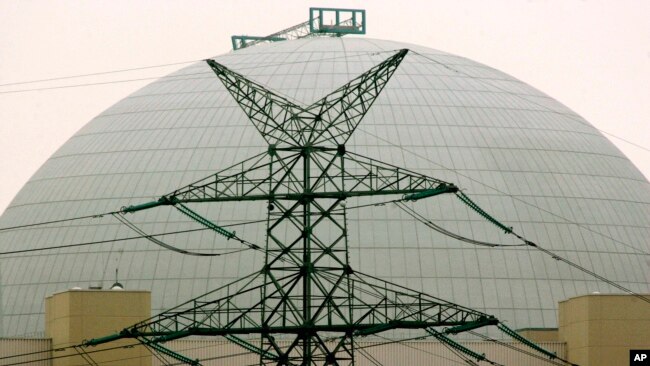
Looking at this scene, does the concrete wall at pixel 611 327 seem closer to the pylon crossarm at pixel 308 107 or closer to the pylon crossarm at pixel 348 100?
the pylon crossarm at pixel 348 100

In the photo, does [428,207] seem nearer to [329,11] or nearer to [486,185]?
[486,185]

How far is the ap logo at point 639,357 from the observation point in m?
79.4

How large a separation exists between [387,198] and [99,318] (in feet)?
61.5

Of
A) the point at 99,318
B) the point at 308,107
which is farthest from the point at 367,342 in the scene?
the point at 308,107

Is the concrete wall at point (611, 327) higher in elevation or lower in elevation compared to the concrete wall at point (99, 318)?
lower

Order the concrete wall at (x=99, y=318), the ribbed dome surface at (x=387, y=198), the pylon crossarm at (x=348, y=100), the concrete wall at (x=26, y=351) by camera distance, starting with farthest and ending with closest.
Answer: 1. the ribbed dome surface at (x=387, y=198)
2. the concrete wall at (x=99, y=318)
3. the concrete wall at (x=26, y=351)
4. the pylon crossarm at (x=348, y=100)

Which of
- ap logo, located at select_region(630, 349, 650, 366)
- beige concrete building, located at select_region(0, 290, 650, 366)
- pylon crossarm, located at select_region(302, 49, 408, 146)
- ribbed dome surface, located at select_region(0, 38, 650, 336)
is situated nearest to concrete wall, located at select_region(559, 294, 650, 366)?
beige concrete building, located at select_region(0, 290, 650, 366)

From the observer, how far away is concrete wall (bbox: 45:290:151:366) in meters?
77.2

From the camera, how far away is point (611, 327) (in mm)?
79938

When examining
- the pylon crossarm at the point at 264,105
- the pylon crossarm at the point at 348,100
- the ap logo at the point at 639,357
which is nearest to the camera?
the pylon crossarm at the point at 348,100

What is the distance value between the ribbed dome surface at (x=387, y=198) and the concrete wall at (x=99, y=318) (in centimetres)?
973

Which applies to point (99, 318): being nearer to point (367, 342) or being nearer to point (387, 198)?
point (367, 342)

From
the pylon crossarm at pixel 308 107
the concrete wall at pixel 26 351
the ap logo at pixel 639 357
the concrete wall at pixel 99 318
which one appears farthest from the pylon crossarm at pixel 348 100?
the ap logo at pixel 639 357

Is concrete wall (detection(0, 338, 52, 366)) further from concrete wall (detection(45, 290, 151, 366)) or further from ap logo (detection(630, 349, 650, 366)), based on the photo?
ap logo (detection(630, 349, 650, 366))
